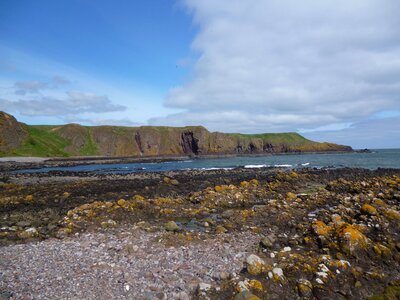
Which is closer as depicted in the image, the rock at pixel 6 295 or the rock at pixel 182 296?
the rock at pixel 6 295

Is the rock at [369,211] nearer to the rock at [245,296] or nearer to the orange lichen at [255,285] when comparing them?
the orange lichen at [255,285]

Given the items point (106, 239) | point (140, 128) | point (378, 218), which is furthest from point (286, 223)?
point (140, 128)

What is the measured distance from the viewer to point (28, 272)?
8531mm

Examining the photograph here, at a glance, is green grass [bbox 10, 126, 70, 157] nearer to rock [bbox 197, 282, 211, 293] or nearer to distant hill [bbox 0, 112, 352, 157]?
distant hill [bbox 0, 112, 352, 157]

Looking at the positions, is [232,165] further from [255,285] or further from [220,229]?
[255,285]

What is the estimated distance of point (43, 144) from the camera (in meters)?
119

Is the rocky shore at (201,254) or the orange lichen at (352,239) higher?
the orange lichen at (352,239)

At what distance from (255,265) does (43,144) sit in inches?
5075

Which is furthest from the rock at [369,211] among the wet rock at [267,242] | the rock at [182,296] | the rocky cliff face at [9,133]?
the rocky cliff face at [9,133]

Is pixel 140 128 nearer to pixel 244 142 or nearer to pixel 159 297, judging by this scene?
pixel 244 142

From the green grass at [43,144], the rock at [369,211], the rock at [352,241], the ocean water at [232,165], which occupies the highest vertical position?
the green grass at [43,144]

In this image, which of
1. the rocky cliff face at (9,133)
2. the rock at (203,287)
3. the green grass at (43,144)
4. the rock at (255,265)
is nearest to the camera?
the rock at (203,287)

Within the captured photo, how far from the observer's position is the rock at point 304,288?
25.4ft

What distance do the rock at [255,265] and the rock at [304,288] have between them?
1112 mm
